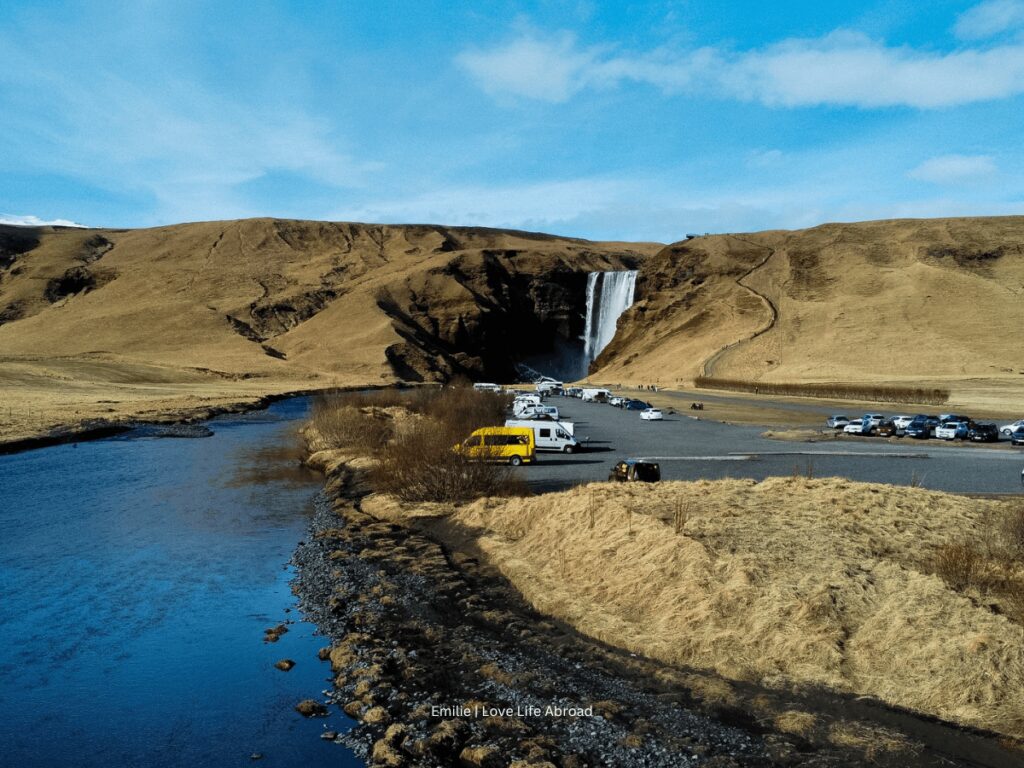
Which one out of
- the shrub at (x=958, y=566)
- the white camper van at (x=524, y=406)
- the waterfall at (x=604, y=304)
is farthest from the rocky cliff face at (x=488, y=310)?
the shrub at (x=958, y=566)

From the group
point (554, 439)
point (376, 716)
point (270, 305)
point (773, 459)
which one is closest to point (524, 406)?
point (554, 439)

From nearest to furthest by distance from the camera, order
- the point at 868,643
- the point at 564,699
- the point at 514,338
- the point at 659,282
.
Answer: the point at 564,699, the point at 868,643, the point at 659,282, the point at 514,338

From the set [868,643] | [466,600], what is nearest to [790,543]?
[868,643]

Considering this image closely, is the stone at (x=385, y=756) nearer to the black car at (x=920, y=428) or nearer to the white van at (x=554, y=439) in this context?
the white van at (x=554, y=439)

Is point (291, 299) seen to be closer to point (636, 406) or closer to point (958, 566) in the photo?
point (636, 406)

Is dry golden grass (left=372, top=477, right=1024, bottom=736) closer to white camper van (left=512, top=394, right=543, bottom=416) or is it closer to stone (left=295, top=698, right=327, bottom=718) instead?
stone (left=295, top=698, right=327, bottom=718)

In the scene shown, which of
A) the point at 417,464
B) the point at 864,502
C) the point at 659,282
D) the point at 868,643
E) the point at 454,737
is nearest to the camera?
the point at 454,737

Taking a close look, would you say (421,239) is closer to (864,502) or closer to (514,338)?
(514,338)

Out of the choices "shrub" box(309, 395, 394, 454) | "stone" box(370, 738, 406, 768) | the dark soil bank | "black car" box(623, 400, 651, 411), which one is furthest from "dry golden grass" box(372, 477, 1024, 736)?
"black car" box(623, 400, 651, 411)
